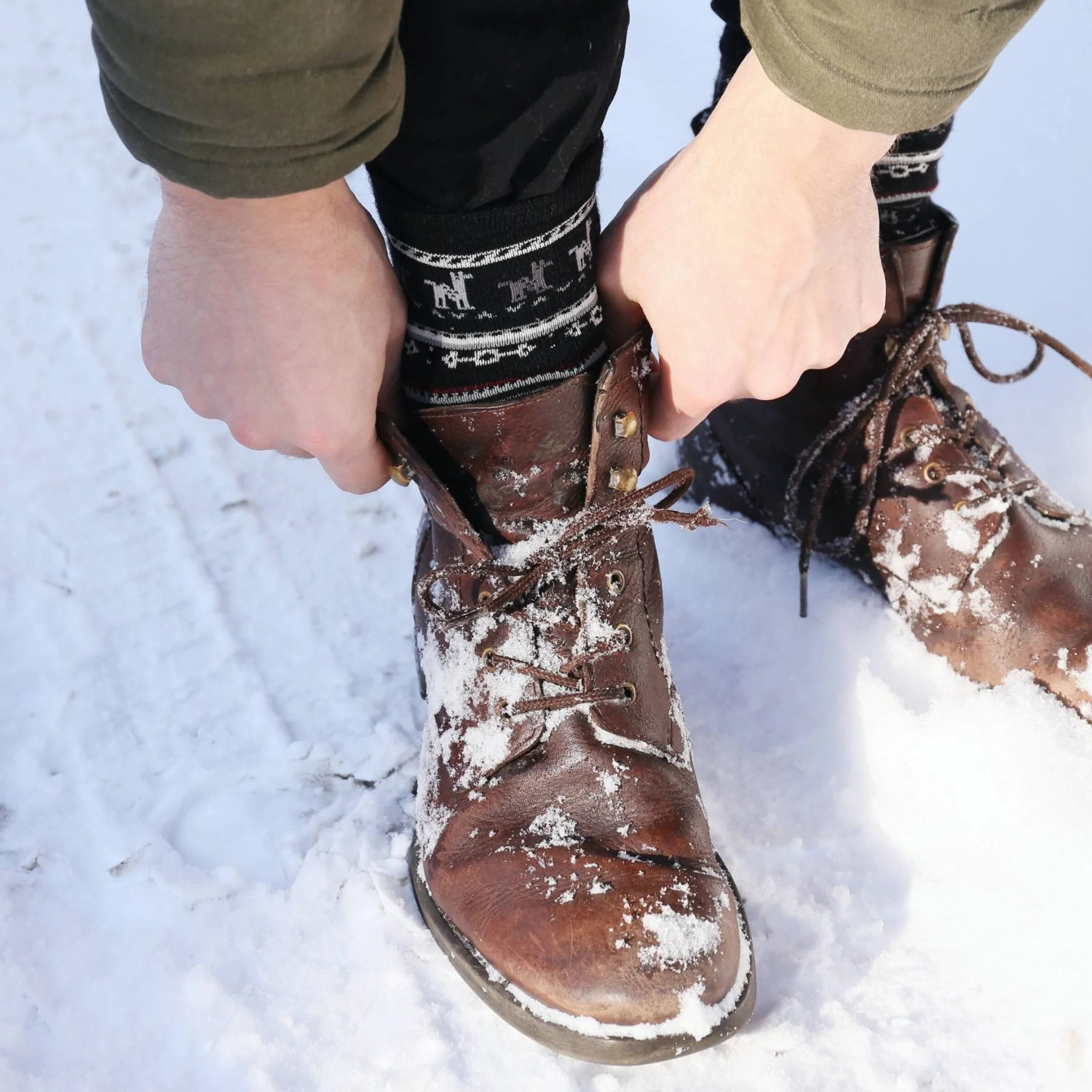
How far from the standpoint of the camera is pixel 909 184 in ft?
3.47

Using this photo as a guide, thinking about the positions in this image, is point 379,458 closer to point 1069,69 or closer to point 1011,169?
point 1011,169

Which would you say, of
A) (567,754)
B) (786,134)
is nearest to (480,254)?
(786,134)

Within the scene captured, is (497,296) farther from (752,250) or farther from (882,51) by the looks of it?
(882,51)

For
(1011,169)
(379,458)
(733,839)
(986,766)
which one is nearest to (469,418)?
(379,458)

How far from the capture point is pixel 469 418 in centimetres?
87

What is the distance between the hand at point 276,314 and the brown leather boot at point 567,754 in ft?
0.26

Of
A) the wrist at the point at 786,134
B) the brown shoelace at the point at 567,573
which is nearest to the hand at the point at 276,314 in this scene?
the brown shoelace at the point at 567,573

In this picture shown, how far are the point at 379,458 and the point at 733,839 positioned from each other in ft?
1.75

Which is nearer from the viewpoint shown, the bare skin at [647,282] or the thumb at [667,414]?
the bare skin at [647,282]

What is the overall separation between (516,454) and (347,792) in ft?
1.47

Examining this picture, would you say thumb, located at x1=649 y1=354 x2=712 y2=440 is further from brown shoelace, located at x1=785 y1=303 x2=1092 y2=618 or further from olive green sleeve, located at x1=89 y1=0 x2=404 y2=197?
olive green sleeve, located at x1=89 y1=0 x2=404 y2=197

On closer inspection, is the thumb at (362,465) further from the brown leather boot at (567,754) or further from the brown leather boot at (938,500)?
the brown leather boot at (938,500)

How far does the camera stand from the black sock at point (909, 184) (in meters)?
1.03

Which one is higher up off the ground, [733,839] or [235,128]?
[235,128]
